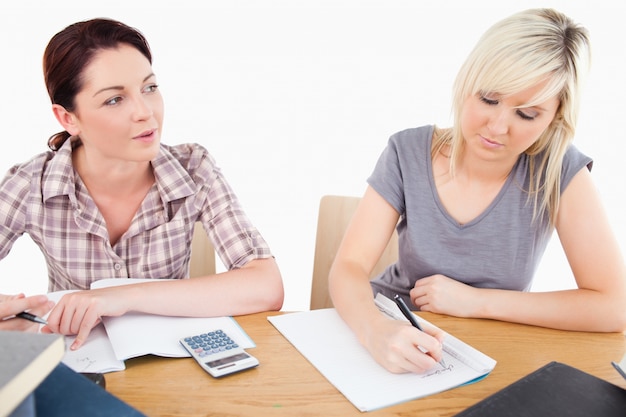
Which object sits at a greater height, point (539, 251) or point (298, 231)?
point (539, 251)

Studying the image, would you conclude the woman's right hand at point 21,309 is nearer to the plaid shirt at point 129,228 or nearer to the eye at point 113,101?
the plaid shirt at point 129,228

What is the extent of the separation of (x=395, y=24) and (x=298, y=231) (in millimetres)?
1147

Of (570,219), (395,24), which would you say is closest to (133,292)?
(570,219)

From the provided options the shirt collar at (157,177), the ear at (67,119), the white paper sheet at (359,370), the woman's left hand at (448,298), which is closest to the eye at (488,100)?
the woman's left hand at (448,298)

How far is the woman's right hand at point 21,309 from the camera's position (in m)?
0.94

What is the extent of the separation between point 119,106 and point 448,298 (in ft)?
2.80

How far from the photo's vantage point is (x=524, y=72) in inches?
45.3

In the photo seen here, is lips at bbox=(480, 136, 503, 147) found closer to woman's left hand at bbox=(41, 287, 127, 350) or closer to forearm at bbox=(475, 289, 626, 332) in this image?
forearm at bbox=(475, 289, 626, 332)

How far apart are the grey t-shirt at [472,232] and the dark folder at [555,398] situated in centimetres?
51

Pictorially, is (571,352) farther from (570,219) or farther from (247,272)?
(247,272)

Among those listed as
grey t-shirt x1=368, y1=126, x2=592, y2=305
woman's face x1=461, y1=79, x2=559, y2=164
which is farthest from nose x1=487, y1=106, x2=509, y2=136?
grey t-shirt x1=368, y1=126, x2=592, y2=305

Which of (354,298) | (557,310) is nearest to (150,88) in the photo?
(354,298)

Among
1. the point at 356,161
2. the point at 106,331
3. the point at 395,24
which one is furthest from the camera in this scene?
the point at 356,161

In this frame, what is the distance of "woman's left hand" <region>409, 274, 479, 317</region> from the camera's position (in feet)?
3.76
